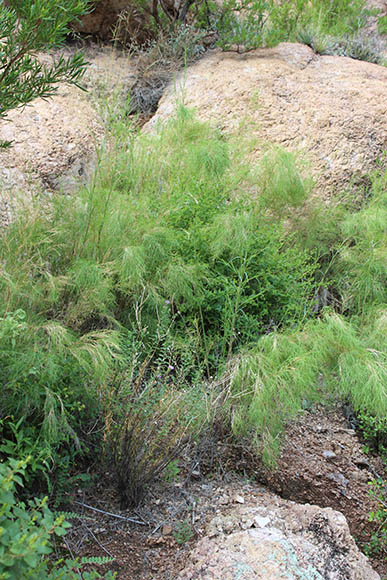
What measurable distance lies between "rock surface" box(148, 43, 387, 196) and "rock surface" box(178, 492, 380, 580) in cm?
264

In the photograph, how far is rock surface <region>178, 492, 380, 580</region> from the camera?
168 cm

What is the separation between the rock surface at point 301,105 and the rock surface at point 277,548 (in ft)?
8.67

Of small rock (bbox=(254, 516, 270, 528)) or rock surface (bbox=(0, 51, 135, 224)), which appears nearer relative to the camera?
small rock (bbox=(254, 516, 270, 528))

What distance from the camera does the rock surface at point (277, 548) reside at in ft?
5.52

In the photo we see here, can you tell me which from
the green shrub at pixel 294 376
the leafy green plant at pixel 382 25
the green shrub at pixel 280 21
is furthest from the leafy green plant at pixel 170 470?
the leafy green plant at pixel 382 25

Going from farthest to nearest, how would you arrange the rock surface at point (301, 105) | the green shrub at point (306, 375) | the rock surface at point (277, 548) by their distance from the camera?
the rock surface at point (301, 105), the green shrub at point (306, 375), the rock surface at point (277, 548)

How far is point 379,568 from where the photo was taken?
231 centimetres

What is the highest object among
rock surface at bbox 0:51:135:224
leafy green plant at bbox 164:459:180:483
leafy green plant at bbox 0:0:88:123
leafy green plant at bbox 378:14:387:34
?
leafy green plant at bbox 378:14:387:34

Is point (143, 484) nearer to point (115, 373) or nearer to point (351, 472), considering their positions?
point (115, 373)

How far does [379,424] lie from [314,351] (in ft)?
2.30

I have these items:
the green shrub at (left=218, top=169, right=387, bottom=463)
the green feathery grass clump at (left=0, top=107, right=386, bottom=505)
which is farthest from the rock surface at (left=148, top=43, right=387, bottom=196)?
the green shrub at (left=218, top=169, right=387, bottom=463)

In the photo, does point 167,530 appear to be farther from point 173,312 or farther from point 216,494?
point 173,312

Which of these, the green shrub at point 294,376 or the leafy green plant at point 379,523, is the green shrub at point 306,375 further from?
the leafy green plant at point 379,523

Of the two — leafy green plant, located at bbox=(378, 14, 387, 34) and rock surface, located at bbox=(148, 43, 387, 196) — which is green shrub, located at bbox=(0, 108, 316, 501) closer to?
rock surface, located at bbox=(148, 43, 387, 196)
